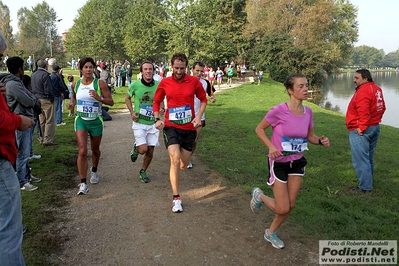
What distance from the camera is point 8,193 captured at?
2713 millimetres

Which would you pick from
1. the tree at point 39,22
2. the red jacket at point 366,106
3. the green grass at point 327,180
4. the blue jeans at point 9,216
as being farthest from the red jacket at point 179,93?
the tree at point 39,22

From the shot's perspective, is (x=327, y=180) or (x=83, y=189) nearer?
(x=83, y=189)

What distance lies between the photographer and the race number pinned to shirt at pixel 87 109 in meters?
5.74

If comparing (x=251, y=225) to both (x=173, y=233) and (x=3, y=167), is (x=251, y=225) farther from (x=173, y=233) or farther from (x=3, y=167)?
(x=3, y=167)

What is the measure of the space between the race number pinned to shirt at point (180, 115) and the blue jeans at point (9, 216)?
107 inches

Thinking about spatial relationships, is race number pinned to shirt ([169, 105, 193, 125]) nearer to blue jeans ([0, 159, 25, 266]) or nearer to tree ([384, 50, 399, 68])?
blue jeans ([0, 159, 25, 266])

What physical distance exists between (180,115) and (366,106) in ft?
10.8

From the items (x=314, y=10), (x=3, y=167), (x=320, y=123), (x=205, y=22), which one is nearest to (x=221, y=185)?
(x=3, y=167)

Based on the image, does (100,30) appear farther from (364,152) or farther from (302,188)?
(364,152)

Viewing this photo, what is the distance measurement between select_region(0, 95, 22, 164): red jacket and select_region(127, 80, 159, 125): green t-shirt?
3.50 m

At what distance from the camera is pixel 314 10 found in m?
45.6

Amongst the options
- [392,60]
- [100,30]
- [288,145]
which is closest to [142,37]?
[100,30]

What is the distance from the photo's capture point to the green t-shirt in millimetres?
6266
